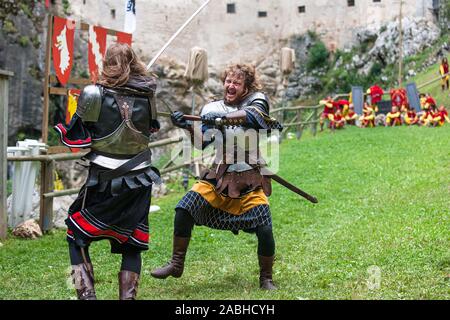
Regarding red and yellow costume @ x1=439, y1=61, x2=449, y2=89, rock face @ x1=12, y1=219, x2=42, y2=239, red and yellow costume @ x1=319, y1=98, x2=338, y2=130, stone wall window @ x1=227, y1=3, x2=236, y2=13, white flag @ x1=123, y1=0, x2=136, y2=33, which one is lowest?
rock face @ x1=12, y1=219, x2=42, y2=239

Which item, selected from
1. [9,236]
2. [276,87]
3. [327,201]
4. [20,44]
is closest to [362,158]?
[327,201]

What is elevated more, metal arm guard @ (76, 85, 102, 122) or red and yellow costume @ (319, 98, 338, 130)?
red and yellow costume @ (319, 98, 338, 130)

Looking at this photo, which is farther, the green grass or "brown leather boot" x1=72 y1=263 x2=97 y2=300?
the green grass

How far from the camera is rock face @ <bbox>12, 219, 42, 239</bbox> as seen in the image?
286 inches

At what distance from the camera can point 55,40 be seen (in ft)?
29.8

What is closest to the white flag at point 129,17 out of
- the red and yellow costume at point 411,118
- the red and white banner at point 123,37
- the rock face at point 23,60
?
the red and white banner at point 123,37

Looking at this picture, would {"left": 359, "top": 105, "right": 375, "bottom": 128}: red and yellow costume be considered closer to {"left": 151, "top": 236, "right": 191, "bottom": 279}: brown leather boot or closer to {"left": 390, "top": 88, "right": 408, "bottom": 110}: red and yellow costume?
{"left": 390, "top": 88, "right": 408, "bottom": 110}: red and yellow costume

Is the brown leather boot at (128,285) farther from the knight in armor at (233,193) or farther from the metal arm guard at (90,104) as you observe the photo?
the metal arm guard at (90,104)

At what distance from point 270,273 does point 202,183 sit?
764 mm

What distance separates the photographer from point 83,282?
155 inches

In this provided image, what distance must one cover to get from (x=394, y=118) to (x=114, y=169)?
15.7m

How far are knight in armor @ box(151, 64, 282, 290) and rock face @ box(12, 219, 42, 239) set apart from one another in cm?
311

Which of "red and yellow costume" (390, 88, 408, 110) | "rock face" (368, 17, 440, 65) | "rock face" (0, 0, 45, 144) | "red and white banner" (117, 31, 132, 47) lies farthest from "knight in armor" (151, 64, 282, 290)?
"rock face" (368, 17, 440, 65)
